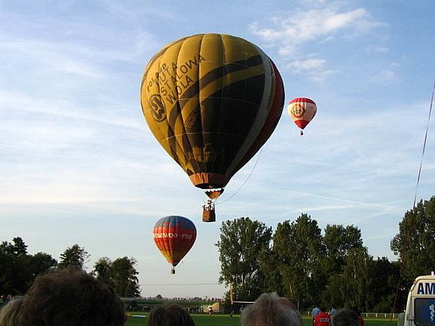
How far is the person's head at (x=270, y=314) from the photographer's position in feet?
9.89

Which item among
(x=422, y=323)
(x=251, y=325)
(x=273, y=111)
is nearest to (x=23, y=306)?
(x=251, y=325)

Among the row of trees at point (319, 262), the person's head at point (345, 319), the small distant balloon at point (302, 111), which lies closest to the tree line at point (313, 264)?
the row of trees at point (319, 262)

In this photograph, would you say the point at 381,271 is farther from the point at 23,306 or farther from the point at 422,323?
the point at 23,306

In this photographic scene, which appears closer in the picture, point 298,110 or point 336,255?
point 298,110

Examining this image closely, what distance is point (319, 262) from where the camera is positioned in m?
81.5

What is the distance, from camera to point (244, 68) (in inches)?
894

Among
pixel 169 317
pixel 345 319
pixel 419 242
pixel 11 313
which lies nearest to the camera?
pixel 11 313

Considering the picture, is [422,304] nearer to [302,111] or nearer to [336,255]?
[302,111]

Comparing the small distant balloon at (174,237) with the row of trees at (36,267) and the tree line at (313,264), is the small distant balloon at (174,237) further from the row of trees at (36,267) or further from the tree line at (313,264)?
the tree line at (313,264)

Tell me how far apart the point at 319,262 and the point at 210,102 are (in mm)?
62194

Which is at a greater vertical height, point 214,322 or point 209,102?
point 209,102

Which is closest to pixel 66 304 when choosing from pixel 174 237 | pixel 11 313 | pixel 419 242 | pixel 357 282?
pixel 11 313

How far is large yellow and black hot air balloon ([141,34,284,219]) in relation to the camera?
22.4 m

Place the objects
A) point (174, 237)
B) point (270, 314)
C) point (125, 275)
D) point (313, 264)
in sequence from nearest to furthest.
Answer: point (270, 314)
point (174, 237)
point (313, 264)
point (125, 275)
